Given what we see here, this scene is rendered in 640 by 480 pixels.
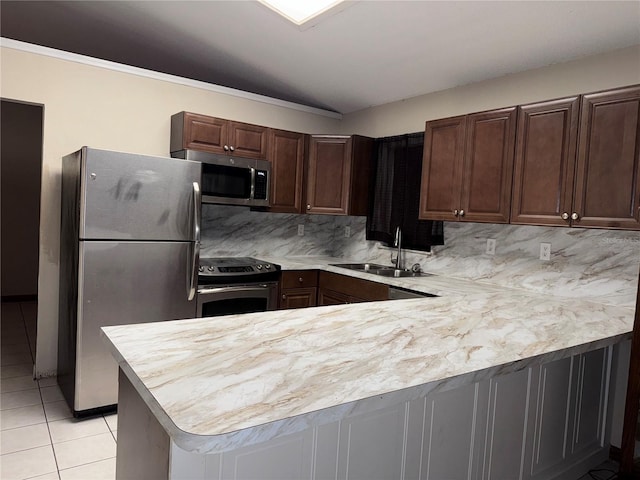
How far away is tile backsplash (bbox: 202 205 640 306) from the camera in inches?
101

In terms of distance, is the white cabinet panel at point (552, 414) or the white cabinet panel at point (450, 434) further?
the white cabinet panel at point (552, 414)

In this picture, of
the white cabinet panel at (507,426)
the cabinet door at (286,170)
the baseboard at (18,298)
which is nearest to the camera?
the white cabinet panel at (507,426)

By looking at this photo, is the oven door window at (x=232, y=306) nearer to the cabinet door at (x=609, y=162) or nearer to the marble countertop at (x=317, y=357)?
the marble countertop at (x=317, y=357)

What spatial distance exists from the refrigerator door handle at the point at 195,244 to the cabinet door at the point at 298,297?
A: 0.88 meters

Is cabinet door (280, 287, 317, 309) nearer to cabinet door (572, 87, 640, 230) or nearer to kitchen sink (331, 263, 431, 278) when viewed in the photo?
kitchen sink (331, 263, 431, 278)

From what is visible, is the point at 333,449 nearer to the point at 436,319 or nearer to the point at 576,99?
the point at 436,319

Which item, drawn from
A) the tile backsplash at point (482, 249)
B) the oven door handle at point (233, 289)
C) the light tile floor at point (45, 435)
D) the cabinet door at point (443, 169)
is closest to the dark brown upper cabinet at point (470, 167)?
the cabinet door at point (443, 169)

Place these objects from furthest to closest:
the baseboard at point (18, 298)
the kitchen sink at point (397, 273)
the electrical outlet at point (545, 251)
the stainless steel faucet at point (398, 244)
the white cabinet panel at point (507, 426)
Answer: the baseboard at point (18, 298), the stainless steel faucet at point (398, 244), the kitchen sink at point (397, 273), the electrical outlet at point (545, 251), the white cabinet panel at point (507, 426)

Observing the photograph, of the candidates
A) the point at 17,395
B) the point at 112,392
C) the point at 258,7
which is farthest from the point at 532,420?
the point at 17,395

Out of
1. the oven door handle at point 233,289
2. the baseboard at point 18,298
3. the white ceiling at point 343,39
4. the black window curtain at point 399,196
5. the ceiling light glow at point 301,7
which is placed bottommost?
the baseboard at point 18,298

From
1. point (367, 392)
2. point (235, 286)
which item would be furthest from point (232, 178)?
point (367, 392)

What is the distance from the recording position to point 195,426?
0.86 meters

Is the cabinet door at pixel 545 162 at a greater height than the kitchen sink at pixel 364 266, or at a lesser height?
greater

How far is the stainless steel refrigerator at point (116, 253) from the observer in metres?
2.64
